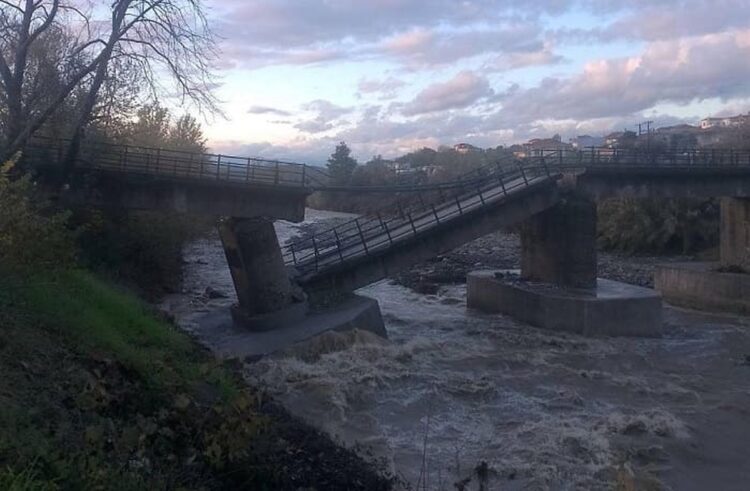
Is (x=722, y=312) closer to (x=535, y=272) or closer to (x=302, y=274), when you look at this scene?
(x=535, y=272)

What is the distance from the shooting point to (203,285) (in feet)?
141

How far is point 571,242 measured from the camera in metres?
35.8

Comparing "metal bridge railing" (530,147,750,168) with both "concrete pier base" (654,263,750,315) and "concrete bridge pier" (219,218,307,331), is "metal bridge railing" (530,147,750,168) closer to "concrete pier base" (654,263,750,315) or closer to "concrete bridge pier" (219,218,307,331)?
"concrete pier base" (654,263,750,315)

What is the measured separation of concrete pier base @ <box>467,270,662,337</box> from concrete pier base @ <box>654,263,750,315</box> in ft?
24.3

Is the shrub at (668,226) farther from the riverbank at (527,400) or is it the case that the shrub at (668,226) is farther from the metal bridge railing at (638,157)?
the riverbank at (527,400)

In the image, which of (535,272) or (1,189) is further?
(535,272)

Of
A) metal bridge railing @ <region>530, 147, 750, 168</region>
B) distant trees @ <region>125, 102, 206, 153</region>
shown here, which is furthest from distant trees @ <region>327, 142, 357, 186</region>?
metal bridge railing @ <region>530, 147, 750, 168</region>

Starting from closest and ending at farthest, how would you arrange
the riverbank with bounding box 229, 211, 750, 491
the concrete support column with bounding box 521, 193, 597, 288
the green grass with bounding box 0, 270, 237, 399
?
the green grass with bounding box 0, 270, 237, 399 < the riverbank with bounding box 229, 211, 750, 491 < the concrete support column with bounding box 521, 193, 597, 288

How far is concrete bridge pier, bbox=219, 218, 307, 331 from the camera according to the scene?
28.7m

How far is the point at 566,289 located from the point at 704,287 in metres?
10.8

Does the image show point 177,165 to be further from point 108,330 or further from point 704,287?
point 704,287

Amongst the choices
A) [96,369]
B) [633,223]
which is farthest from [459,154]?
[96,369]

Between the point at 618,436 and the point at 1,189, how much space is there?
13.7 m

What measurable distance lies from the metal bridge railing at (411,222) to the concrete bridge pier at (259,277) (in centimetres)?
238
